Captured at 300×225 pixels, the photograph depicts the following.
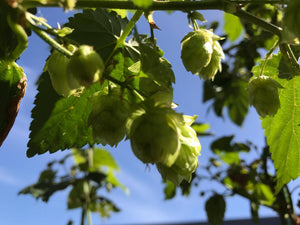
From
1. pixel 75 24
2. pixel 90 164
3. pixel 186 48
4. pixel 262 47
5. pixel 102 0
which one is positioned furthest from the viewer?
pixel 90 164

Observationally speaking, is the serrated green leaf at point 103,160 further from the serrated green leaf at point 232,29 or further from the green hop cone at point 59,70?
the green hop cone at point 59,70

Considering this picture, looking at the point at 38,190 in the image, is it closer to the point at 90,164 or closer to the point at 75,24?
the point at 90,164

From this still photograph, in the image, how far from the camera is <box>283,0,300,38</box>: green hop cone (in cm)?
70

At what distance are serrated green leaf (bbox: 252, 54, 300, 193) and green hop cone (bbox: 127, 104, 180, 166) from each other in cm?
58

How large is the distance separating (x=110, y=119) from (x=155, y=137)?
13 centimetres

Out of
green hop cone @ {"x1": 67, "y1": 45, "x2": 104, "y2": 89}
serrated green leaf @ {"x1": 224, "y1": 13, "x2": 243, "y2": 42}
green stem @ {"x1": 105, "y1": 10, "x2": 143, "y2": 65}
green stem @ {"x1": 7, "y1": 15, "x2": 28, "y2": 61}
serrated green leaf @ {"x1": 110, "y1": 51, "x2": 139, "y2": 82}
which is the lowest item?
green hop cone @ {"x1": 67, "y1": 45, "x2": 104, "y2": 89}

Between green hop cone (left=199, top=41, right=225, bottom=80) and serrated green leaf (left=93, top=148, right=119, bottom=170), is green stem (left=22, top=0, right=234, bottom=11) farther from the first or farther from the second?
serrated green leaf (left=93, top=148, right=119, bottom=170)

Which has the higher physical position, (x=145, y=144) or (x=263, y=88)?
(x=263, y=88)

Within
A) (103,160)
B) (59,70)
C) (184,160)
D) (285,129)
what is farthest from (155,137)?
(103,160)

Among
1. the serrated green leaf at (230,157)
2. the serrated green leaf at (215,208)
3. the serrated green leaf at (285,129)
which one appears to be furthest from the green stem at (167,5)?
the serrated green leaf at (230,157)

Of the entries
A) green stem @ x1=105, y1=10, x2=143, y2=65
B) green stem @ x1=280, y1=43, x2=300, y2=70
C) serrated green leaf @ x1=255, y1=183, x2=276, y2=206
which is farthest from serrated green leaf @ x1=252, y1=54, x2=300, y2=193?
serrated green leaf @ x1=255, y1=183, x2=276, y2=206

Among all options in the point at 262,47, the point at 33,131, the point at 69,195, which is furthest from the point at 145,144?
the point at 69,195

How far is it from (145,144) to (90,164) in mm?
2766

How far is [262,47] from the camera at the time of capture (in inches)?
113
